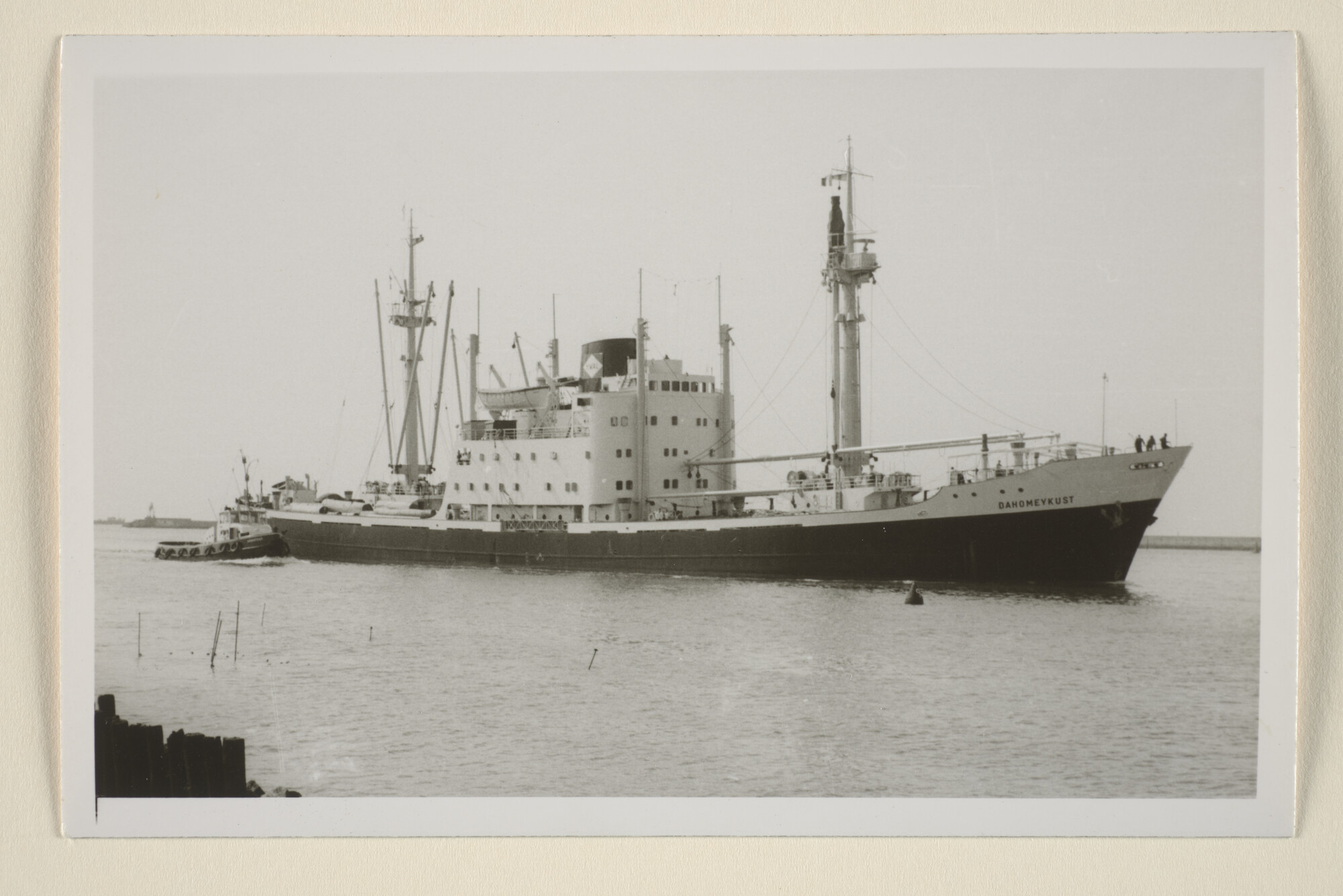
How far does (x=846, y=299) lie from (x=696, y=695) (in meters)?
1.69

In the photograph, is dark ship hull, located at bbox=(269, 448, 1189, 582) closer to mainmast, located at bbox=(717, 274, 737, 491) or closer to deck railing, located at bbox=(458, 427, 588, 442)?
mainmast, located at bbox=(717, 274, 737, 491)

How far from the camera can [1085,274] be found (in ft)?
13.3

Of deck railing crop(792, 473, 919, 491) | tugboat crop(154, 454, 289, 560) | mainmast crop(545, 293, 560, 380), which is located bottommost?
tugboat crop(154, 454, 289, 560)

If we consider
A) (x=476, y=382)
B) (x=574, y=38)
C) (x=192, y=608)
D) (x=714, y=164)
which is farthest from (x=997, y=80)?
(x=192, y=608)

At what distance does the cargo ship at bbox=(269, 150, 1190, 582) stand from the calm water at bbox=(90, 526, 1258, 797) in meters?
0.54

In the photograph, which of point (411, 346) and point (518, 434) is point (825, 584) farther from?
point (411, 346)

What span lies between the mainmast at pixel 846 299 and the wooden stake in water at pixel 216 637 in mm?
2693

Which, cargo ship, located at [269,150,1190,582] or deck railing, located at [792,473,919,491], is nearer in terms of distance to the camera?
cargo ship, located at [269,150,1190,582]

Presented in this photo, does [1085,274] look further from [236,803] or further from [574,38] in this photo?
[236,803]

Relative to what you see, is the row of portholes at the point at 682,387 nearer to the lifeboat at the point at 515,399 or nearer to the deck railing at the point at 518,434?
the lifeboat at the point at 515,399

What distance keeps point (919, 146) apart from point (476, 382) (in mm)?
2731

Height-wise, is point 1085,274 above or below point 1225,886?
above

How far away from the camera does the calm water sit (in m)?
3.73

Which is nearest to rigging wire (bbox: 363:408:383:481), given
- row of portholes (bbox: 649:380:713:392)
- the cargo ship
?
the cargo ship
